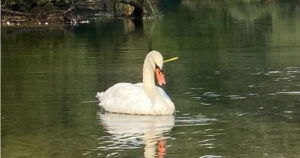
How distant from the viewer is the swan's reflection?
12.9 metres

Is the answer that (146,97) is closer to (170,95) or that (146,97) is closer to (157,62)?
(157,62)

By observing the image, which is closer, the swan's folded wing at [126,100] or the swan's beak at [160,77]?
the swan's beak at [160,77]

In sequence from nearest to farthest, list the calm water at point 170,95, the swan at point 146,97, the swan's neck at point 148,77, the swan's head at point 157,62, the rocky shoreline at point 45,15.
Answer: the calm water at point 170,95 < the swan at point 146,97 < the swan's head at point 157,62 < the swan's neck at point 148,77 < the rocky shoreline at point 45,15

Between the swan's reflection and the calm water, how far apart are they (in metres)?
0.02

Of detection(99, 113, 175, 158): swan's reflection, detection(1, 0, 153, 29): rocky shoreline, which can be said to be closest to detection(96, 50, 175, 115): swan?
detection(99, 113, 175, 158): swan's reflection

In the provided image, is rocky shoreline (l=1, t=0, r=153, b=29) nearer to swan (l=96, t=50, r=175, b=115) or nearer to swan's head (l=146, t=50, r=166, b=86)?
swan (l=96, t=50, r=175, b=115)

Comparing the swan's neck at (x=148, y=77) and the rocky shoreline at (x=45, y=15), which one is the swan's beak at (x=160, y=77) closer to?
the swan's neck at (x=148, y=77)

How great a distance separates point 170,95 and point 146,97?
2.76m

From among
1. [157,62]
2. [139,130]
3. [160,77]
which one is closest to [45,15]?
[157,62]

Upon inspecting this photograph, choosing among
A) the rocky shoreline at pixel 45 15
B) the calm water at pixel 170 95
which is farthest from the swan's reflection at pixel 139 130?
the rocky shoreline at pixel 45 15

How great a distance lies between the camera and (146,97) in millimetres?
16094

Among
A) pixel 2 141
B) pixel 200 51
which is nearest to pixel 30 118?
pixel 2 141

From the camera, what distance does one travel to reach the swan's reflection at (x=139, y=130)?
12891mm

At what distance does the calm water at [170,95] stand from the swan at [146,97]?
23 cm
